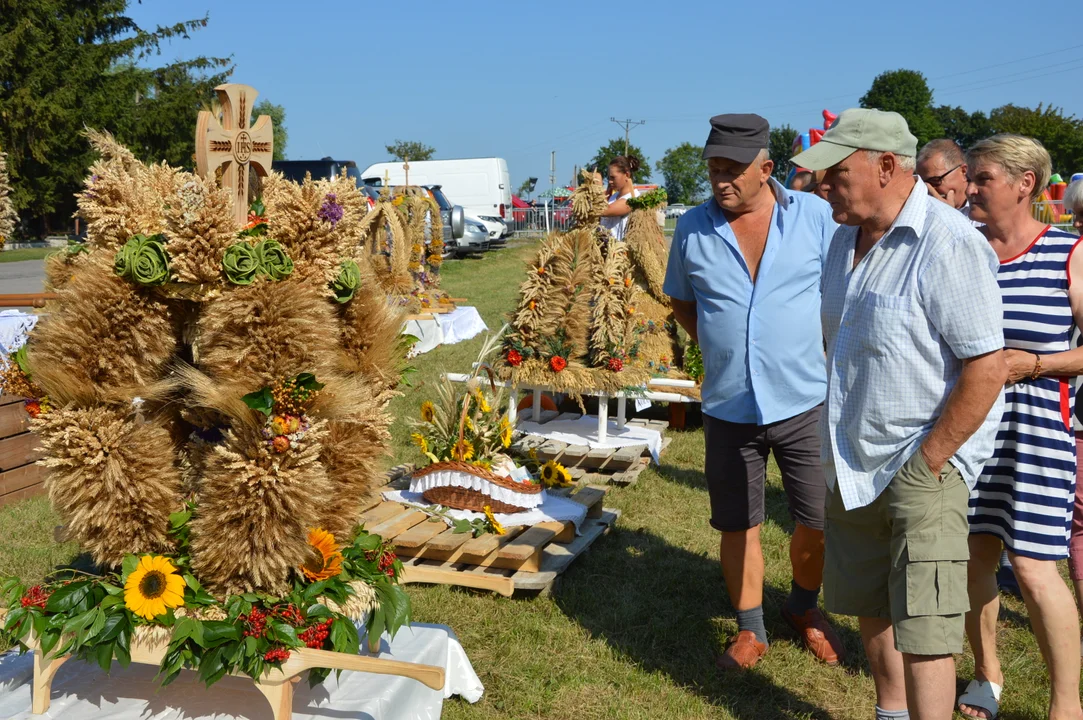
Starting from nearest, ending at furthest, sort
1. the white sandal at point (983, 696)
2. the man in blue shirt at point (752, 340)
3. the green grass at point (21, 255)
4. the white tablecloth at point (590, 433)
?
the white sandal at point (983, 696) < the man in blue shirt at point (752, 340) < the white tablecloth at point (590, 433) < the green grass at point (21, 255)

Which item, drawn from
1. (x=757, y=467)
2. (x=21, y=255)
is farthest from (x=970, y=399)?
(x=21, y=255)

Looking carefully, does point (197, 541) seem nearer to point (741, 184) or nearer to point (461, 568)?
point (461, 568)

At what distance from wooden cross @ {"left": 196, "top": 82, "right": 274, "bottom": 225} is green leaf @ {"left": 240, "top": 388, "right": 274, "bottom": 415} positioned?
606 millimetres

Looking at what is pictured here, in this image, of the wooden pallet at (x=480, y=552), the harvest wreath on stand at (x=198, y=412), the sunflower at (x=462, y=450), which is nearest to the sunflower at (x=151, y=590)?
the harvest wreath on stand at (x=198, y=412)

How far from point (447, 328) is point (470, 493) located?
698cm

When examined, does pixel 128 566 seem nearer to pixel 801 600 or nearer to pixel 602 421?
pixel 801 600

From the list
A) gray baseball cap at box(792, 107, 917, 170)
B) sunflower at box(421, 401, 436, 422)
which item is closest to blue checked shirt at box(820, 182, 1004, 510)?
gray baseball cap at box(792, 107, 917, 170)

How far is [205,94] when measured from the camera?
2758 centimetres

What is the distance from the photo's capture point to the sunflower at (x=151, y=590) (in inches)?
104

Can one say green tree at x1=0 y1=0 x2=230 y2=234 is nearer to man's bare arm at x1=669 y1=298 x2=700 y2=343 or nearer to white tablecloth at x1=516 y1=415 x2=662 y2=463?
white tablecloth at x1=516 y1=415 x2=662 y2=463

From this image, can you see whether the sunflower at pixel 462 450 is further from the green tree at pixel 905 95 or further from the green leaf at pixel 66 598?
the green tree at pixel 905 95

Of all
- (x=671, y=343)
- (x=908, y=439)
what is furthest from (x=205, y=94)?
(x=908, y=439)

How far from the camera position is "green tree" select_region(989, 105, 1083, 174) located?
180 feet

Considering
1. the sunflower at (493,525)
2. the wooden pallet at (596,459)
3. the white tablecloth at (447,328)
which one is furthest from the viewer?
the white tablecloth at (447,328)
